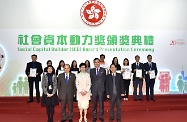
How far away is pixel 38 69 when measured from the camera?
759cm

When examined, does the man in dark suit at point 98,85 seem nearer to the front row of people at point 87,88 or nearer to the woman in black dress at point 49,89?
the front row of people at point 87,88

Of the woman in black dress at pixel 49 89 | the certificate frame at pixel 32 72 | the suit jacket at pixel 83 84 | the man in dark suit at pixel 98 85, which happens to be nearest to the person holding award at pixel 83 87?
the suit jacket at pixel 83 84

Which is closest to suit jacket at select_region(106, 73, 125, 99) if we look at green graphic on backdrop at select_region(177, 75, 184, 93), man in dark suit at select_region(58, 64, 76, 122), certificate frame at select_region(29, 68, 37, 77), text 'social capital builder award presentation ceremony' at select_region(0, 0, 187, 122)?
man in dark suit at select_region(58, 64, 76, 122)

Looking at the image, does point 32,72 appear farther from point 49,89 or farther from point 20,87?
point 49,89

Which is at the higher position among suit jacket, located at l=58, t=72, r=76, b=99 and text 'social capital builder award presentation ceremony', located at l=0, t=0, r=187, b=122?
text 'social capital builder award presentation ceremony', located at l=0, t=0, r=187, b=122

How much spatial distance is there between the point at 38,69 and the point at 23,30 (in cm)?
192

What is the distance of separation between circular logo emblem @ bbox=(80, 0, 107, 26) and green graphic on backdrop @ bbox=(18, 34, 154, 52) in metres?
0.48

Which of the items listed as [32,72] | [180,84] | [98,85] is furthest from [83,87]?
[180,84]

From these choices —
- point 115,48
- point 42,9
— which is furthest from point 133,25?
point 42,9

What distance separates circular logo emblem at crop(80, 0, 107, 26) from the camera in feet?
29.5

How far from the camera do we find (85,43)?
909 centimetres

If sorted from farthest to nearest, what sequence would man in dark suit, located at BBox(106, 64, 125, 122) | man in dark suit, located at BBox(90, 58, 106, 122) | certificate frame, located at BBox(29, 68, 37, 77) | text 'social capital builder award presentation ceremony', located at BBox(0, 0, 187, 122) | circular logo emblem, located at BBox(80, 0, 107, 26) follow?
1. circular logo emblem, located at BBox(80, 0, 107, 26)
2. text 'social capital builder award presentation ceremony', located at BBox(0, 0, 187, 122)
3. certificate frame, located at BBox(29, 68, 37, 77)
4. man in dark suit, located at BBox(90, 58, 106, 122)
5. man in dark suit, located at BBox(106, 64, 125, 122)

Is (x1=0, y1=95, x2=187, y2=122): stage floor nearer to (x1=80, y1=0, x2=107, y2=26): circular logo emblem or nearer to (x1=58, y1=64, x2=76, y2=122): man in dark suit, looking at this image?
(x1=58, y1=64, x2=76, y2=122): man in dark suit

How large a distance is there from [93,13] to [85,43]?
99cm
